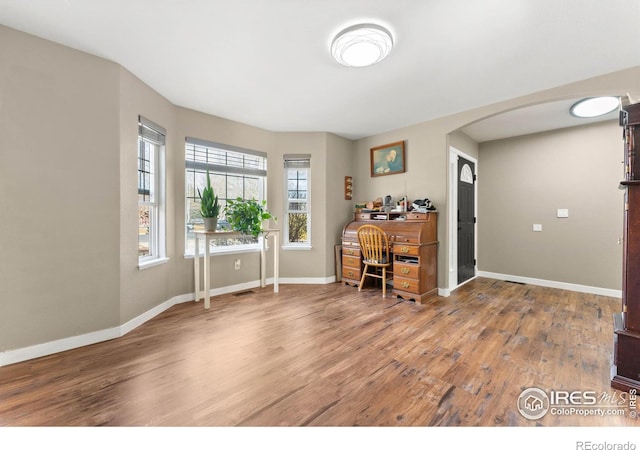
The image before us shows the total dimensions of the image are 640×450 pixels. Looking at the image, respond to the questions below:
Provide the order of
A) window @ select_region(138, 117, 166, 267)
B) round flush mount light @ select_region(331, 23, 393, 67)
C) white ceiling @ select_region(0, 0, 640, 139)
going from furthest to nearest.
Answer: window @ select_region(138, 117, 166, 267), round flush mount light @ select_region(331, 23, 393, 67), white ceiling @ select_region(0, 0, 640, 139)

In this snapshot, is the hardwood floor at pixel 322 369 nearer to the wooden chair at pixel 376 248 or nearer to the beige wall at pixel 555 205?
the wooden chair at pixel 376 248

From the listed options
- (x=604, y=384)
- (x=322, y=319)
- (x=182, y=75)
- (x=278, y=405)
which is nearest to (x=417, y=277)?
(x=322, y=319)

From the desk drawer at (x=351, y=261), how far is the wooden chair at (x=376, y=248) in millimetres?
321

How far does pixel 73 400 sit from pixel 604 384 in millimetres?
3360

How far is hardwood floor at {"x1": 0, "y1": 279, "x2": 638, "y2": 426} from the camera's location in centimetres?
142

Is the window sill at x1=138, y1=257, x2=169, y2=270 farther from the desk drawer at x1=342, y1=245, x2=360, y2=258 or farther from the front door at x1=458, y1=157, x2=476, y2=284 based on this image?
the front door at x1=458, y1=157, x2=476, y2=284

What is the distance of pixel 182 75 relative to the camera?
2521mm

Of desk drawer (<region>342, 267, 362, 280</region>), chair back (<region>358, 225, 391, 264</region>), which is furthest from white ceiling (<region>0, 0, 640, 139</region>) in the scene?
desk drawer (<region>342, 267, 362, 280</region>)

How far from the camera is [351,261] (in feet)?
13.5

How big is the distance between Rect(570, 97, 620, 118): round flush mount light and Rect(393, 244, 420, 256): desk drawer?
2.64 metres

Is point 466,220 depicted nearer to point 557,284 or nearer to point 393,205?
point 393,205

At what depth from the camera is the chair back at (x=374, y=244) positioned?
3553 millimetres

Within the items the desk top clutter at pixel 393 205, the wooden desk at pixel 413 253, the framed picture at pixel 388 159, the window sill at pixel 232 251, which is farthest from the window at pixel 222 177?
the wooden desk at pixel 413 253

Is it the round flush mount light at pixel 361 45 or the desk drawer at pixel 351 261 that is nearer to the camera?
the round flush mount light at pixel 361 45
